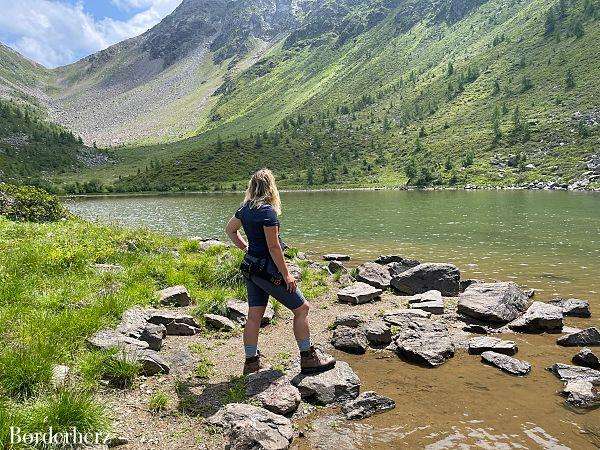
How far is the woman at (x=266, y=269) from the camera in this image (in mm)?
9164

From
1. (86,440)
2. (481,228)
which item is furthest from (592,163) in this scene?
(86,440)

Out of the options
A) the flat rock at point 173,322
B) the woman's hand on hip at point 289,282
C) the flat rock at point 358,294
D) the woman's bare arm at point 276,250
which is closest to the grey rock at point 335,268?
the flat rock at point 358,294

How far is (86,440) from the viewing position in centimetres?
648

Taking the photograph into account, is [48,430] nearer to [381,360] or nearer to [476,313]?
[381,360]

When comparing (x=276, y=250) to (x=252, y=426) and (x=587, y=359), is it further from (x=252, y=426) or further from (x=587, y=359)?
(x=587, y=359)

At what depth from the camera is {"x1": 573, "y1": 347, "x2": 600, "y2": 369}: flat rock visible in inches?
416

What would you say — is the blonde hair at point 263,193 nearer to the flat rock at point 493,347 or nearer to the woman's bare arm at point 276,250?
the woman's bare arm at point 276,250

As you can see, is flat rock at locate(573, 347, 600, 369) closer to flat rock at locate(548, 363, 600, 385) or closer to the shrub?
flat rock at locate(548, 363, 600, 385)

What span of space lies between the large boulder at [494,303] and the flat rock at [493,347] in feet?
8.76

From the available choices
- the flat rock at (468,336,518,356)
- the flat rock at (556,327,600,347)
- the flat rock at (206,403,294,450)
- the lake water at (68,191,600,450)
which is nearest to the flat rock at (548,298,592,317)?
the lake water at (68,191,600,450)

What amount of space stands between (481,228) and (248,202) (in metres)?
33.9

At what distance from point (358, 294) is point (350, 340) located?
5.29 m

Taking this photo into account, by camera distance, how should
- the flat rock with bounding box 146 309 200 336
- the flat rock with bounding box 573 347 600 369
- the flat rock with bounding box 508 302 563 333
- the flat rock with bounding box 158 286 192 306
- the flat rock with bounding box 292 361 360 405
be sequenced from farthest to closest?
the flat rock with bounding box 158 286 192 306 → the flat rock with bounding box 508 302 563 333 → the flat rock with bounding box 146 309 200 336 → the flat rock with bounding box 573 347 600 369 → the flat rock with bounding box 292 361 360 405

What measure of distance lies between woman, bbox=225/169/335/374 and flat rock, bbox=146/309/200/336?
2.83m
